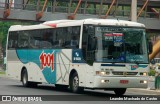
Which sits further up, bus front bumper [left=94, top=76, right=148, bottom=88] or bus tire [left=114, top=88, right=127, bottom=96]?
bus front bumper [left=94, top=76, right=148, bottom=88]

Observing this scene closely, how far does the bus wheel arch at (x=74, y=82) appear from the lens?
24875mm

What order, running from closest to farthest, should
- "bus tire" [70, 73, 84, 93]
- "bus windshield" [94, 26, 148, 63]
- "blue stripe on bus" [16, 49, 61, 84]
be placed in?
1. "bus windshield" [94, 26, 148, 63]
2. "bus tire" [70, 73, 84, 93]
3. "blue stripe on bus" [16, 49, 61, 84]

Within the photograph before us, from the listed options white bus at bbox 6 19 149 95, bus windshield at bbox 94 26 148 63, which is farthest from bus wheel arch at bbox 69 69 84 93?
bus windshield at bbox 94 26 148 63

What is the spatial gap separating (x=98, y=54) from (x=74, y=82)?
7.99 feet

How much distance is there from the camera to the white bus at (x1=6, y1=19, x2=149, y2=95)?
76.5ft

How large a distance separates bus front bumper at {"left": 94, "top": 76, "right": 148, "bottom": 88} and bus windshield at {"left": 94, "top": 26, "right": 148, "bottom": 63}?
72 cm

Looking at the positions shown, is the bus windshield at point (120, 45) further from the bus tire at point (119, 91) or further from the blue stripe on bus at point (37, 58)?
the blue stripe on bus at point (37, 58)

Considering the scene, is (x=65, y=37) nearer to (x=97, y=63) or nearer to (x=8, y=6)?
(x=97, y=63)

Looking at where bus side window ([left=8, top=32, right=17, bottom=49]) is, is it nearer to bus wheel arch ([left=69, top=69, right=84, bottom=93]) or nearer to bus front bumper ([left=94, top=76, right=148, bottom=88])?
bus wheel arch ([left=69, top=69, right=84, bottom=93])

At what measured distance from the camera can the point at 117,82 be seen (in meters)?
23.3

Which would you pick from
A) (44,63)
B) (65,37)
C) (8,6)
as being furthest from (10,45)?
(8,6)

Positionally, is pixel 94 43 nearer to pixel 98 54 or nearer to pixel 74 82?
pixel 98 54

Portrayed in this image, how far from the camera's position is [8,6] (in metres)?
60.2

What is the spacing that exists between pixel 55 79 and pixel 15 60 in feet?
17.9
